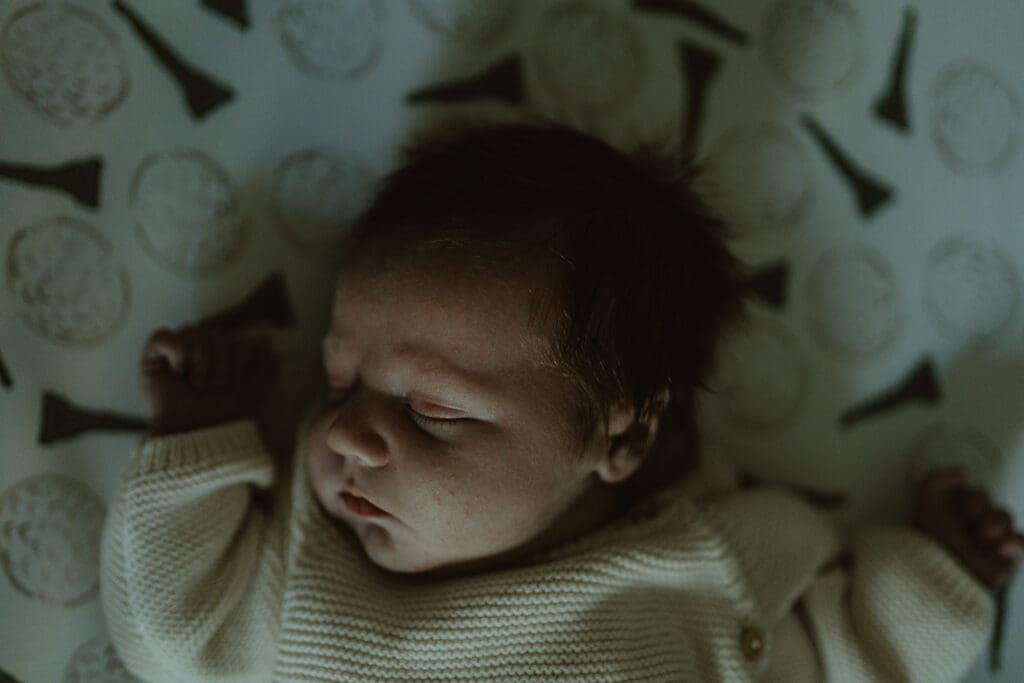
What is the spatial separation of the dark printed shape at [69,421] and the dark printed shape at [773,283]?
75cm

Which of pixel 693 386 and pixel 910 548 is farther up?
pixel 693 386

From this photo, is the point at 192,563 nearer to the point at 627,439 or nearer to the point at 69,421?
the point at 69,421

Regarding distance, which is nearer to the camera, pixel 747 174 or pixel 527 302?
pixel 527 302

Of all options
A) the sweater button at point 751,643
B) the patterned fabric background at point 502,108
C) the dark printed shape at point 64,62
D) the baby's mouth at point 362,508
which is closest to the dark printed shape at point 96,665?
the patterned fabric background at point 502,108

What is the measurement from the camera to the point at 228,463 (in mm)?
810

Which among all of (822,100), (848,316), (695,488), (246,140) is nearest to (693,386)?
(695,488)

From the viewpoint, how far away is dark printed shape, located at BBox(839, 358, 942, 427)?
1.04 m

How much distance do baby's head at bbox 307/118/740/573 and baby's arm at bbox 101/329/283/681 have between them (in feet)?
0.34

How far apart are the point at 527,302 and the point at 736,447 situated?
0.46m

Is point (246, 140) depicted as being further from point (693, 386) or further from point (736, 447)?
point (736, 447)

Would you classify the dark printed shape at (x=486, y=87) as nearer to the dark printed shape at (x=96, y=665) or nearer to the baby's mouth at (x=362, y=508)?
the baby's mouth at (x=362, y=508)

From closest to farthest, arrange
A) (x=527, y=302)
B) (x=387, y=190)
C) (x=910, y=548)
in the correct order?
(x=527, y=302) → (x=387, y=190) → (x=910, y=548)

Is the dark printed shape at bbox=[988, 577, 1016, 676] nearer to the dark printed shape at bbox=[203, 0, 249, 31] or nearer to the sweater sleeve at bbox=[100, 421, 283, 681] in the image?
the sweater sleeve at bbox=[100, 421, 283, 681]

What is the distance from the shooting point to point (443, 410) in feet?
2.40
